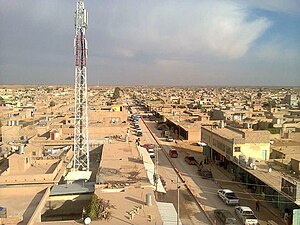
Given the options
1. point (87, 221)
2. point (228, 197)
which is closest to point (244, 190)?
point (228, 197)

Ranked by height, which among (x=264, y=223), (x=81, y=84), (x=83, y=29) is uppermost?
(x=83, y=29)

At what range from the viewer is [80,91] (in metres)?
13.3

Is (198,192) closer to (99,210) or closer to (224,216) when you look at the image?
(224,216)

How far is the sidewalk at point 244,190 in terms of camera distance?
10.4 m

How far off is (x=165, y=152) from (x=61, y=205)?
11.1 meters

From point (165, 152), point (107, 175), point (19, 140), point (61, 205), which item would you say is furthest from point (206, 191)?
point (19, 140)

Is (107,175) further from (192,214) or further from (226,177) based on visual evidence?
(226,177)

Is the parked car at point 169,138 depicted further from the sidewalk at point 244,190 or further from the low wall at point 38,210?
the low wall at point 38,210

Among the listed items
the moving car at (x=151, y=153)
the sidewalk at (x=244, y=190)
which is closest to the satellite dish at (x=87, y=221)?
the sidewalk at (x=244, y=190)

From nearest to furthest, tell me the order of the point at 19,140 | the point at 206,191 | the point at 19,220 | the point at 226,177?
the point at 19,220
the point at 206,191
the point at 226,177
the point at 19,140

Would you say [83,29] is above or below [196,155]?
above

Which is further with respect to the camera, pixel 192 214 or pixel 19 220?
Result: pixel 192 214

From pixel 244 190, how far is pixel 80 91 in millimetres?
7206

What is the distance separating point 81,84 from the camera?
13203 mm
